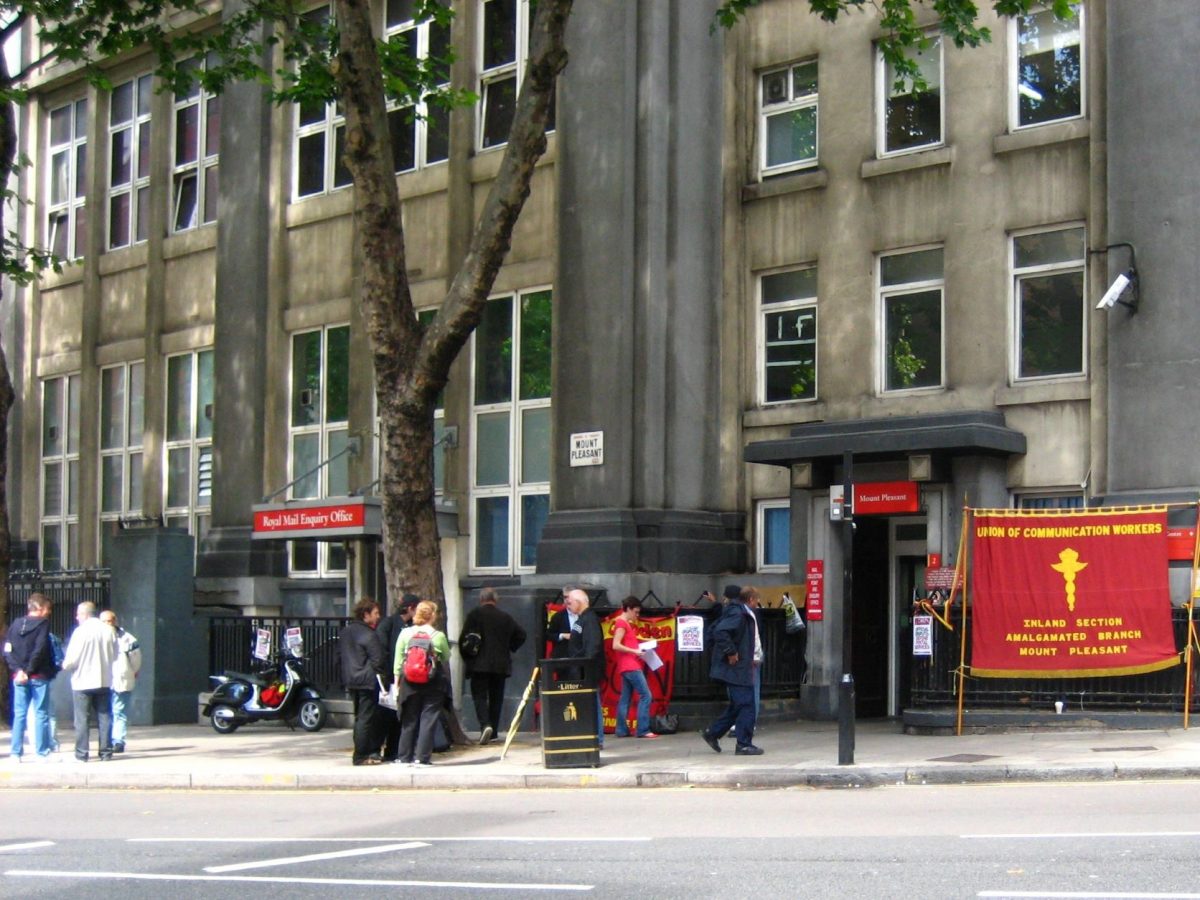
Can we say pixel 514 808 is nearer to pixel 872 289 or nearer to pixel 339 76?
pixel 339 76

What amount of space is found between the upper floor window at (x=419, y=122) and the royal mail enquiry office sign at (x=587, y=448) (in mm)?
5480

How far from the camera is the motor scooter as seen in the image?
22094mm

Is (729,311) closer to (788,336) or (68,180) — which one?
(788,336)

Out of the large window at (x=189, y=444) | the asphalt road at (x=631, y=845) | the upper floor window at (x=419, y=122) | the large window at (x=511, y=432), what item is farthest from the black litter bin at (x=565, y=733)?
the large window at (x=189, y=444)

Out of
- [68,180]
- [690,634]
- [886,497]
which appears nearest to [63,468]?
[68,180]

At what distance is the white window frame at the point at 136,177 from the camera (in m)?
30.8

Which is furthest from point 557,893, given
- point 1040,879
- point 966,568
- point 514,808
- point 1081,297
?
point 1081,297

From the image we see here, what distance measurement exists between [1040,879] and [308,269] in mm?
19860

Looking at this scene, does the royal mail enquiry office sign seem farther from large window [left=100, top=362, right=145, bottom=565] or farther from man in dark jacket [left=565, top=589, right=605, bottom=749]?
large window [left=100, top=362, right=145, bottom=565]

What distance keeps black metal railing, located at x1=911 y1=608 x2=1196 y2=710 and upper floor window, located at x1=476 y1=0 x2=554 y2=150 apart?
9930 millimetres

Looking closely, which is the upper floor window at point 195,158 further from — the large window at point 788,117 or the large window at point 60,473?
the large window at point 788,117

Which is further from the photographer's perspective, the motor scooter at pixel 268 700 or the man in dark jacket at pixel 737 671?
the motor scooter at pixel 268 700

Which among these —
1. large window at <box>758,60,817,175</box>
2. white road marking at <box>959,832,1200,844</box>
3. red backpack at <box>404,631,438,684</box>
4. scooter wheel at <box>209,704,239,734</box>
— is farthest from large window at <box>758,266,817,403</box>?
white road marking at <box>959,832,1200,844</box>

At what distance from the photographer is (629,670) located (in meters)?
19.2
